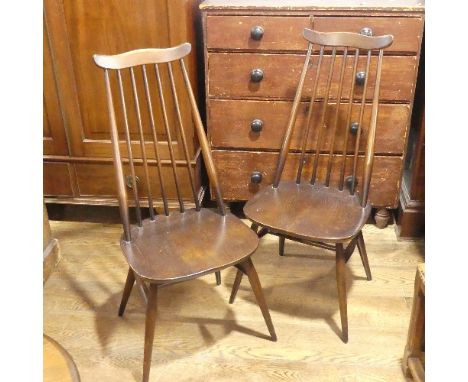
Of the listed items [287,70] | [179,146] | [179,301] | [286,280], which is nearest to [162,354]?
[179,301]

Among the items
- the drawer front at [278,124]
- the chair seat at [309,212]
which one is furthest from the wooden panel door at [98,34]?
the chair seat at [309,212]

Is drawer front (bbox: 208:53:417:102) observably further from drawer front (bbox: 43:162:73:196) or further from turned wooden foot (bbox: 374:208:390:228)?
drawer front (bbox: 43:162:73:196)

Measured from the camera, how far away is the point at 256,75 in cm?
212

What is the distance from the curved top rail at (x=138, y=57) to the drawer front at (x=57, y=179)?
0.92 m

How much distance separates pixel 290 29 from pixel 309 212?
78cm

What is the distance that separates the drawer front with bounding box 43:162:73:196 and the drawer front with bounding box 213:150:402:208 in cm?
75

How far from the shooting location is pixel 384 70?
2.05 m

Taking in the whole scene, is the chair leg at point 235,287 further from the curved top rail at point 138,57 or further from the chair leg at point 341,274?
the curved top rail at point 138,57

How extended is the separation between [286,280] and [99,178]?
104cm

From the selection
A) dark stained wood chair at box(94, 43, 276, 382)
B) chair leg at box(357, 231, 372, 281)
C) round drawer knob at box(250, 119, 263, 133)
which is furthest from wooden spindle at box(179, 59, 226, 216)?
chair leg at box(357, 231, 372, 281)

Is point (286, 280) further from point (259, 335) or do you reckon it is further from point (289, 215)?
point (289, 215)

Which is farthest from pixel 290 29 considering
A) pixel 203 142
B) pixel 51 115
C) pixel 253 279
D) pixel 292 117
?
pixel 51 115

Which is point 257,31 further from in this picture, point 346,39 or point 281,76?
point 346,39
